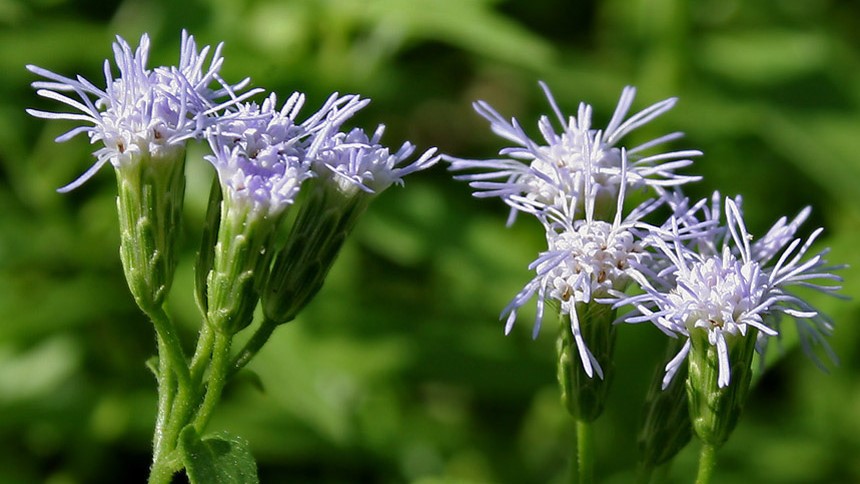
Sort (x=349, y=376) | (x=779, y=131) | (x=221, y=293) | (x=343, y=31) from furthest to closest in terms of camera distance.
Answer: (x=779, y=131), (x=343, y=31), (x=349, y=376), (x=221, y=293)

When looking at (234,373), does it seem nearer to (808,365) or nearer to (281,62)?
(281,62)

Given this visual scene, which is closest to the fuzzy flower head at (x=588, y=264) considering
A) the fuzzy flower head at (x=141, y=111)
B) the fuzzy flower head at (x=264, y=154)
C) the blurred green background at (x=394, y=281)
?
the fuzzy flower head at (x=264, y=154)

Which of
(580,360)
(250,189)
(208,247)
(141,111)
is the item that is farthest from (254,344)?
(580,360)

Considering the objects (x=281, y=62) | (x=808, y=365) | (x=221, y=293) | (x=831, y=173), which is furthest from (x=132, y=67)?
(x=808, y=365)

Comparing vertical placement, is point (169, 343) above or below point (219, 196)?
below

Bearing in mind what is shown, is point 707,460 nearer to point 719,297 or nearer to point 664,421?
point 664,421

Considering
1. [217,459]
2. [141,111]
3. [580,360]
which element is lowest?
[217,459]
